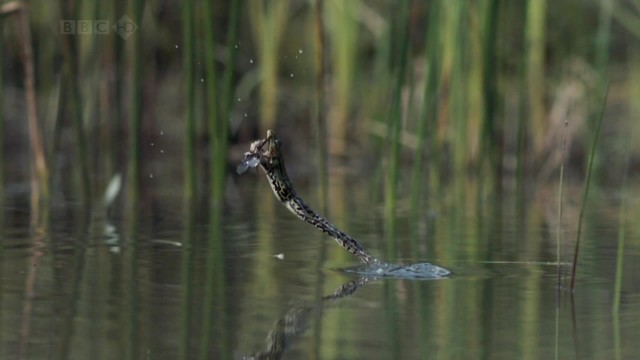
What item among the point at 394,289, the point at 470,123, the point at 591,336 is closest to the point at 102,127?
the point at 470,123

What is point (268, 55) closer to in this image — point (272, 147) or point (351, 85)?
point (351, 85)

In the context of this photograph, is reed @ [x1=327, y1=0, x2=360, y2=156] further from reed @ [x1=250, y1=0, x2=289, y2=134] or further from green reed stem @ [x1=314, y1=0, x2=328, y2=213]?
green reed stem @ [x1=314, y1=0, x2=328, y2=213]

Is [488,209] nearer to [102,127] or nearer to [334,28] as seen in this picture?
[334,28]

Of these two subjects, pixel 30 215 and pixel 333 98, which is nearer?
pixel 30 215

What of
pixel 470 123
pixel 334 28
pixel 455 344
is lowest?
pixel 455 344

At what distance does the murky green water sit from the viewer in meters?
2.47

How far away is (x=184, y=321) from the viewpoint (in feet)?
8.94

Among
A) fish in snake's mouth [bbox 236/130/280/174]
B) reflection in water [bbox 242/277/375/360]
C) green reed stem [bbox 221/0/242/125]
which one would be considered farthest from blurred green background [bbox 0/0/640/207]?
reflection in water [bbox 242/277/375/360]

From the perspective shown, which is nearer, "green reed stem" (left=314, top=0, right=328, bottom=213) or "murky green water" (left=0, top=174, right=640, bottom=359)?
"murky green water" (left=0, top=174, right=640, bottom=359)

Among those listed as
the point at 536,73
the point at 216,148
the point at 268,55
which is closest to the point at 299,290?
the point at 216,148

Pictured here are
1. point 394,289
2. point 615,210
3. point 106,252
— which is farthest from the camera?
point 615,210

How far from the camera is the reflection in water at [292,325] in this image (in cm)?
240

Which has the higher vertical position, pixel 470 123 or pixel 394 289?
pixel 470 123

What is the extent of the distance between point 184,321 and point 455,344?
1.77 feet
